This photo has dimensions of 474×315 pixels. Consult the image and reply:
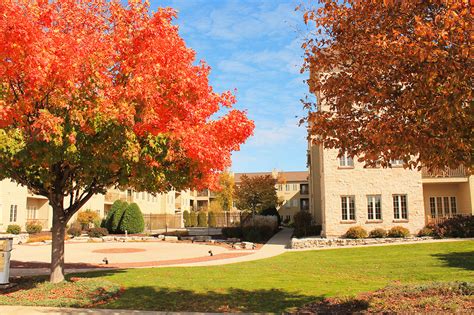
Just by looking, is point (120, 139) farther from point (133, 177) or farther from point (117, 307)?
point (117, 307)

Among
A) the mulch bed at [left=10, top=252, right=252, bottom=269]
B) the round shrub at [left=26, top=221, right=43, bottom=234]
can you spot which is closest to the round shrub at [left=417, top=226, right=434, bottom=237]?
the mulch bed at [left=10, top=252, right=252, bottom=269]

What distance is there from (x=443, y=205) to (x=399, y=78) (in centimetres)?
2761

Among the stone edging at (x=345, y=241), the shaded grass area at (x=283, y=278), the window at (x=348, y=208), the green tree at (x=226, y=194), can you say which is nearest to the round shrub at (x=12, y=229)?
the stone edging at (x=345, y=241)

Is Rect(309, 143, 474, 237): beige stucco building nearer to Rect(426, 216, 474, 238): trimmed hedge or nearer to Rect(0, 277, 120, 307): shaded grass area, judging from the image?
Rect(426, 216, 474, 238): trimmed hedge

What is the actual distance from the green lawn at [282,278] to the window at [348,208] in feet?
20.9

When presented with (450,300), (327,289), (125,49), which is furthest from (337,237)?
(125,49)

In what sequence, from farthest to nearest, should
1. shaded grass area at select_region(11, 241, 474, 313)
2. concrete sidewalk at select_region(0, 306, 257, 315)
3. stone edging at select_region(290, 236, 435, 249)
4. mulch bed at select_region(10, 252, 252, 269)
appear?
stone edging at select_region(290, 236, 435, 249), mulch bed at select_region(10, 252, 252, 269), shaded grass area at select_region(11, 241, 474, 313), concrete sidewalk at select_region(0, 306, 257, 315)

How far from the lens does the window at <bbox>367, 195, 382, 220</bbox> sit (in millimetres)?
27594

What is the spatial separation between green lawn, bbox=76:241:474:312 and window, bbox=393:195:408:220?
5.99 metres

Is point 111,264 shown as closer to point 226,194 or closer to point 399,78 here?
point 399,78

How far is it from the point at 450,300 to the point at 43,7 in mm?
10860

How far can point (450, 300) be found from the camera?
861 cm

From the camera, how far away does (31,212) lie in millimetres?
42438

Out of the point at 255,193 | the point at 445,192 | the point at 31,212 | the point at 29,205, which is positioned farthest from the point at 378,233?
the point at 31,212
